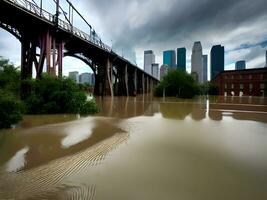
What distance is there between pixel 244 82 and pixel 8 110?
83405 millimetres

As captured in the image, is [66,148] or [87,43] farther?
[87,43]

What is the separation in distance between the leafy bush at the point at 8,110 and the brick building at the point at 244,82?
78.7 meters

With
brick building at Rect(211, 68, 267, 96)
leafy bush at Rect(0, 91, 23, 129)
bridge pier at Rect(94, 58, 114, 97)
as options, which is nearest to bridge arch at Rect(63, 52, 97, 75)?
bridge pier at Rect(94, 58, 114, 97)

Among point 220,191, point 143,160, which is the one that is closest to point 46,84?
point 143,160

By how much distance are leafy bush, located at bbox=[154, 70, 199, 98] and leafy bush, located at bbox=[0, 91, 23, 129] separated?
47978 millimetres

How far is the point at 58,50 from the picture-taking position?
28.2 m

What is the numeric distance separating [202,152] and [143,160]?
2.27m

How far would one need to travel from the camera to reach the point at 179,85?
5734cm

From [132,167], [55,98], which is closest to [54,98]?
[55,98]

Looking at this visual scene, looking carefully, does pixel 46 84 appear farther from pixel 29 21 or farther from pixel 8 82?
pixel 29 21

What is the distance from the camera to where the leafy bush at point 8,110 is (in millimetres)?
10413

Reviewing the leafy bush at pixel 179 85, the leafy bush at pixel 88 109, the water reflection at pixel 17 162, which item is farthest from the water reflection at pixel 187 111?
the leafy bush at pixel 179 85

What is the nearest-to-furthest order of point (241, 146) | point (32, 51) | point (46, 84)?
point (241, 146)
point (46, 84)
point (32, 51)

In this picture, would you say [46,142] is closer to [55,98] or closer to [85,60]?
[55,98]
